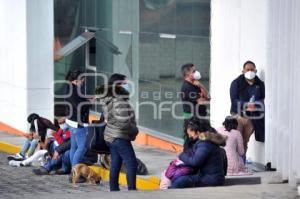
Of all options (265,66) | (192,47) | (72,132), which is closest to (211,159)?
(265,66)

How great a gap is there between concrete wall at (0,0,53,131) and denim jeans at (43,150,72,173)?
6.09 meters

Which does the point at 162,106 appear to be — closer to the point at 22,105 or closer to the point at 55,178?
the point at 55,178

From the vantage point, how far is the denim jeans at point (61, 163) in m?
15.7

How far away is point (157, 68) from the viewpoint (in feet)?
60.3

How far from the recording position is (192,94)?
14906 millimetres

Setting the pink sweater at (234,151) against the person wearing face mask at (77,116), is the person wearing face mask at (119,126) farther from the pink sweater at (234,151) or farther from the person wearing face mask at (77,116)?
the person wearing face mask at (77,116)

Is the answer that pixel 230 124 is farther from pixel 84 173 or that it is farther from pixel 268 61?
pixel 84 173

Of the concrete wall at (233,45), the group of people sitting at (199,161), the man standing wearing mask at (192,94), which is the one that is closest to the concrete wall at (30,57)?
the concrete wall at (233,45)

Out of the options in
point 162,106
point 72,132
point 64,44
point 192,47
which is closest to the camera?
Result: point 72,132

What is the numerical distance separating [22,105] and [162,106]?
515 cm

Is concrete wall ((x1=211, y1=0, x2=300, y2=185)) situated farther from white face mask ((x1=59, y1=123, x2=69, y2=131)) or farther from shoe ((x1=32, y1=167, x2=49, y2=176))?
shoe ((x1=32, y1=167, x2=49, y2=176))

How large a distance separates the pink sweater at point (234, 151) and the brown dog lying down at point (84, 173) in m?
2.19

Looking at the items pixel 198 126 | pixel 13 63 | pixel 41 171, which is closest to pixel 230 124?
pixel 198 126

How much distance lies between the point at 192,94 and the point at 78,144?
196 cm
